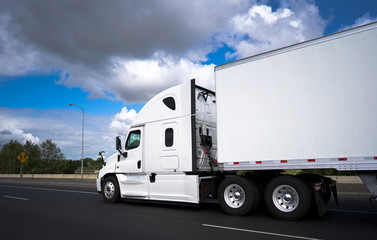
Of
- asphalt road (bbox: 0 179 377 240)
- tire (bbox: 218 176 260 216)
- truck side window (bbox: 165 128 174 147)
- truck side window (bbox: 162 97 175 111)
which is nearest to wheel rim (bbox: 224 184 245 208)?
tire (bbox: 218 176 260 216)

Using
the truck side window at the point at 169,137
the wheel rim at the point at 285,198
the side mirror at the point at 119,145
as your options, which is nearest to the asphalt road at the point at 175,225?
the wheel rim at the point at 285,198

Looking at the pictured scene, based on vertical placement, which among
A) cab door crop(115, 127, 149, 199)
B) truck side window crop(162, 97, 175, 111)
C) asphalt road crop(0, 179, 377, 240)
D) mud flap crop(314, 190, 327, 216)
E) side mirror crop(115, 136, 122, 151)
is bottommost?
asphalt road crop(0, 179, 377, 240)

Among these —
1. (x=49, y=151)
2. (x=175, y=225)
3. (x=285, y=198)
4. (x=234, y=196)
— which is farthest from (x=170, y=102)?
(x=49, y=151)

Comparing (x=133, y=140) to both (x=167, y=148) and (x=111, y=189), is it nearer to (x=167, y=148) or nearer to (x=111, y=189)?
(x=167, y=148)

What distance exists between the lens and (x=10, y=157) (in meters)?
81.1

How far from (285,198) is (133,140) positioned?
18.5ft

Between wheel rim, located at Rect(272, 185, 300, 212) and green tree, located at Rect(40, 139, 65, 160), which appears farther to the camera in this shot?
green tree, located at Rect(40, 139, 65, 160)

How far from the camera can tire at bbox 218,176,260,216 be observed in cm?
750

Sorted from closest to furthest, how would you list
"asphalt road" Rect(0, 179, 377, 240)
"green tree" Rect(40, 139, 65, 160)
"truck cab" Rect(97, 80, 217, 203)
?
"asphalt road" Rect(0, 179, 377, 240)
"truck cab" Rect(97, 80, 217, 203)
"green tree" Rect(40, 139, 65, 160)

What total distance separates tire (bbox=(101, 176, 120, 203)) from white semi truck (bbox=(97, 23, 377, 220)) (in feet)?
3.52

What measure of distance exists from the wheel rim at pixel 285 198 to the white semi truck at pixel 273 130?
2 cm

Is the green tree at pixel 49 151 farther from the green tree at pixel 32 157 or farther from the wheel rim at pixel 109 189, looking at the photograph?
the wheel rim at pixel 109 189

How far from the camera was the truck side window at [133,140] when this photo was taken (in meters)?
10.4

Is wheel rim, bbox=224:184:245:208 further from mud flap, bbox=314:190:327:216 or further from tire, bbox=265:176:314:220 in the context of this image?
mud flap, bbox=314:190:327:216
